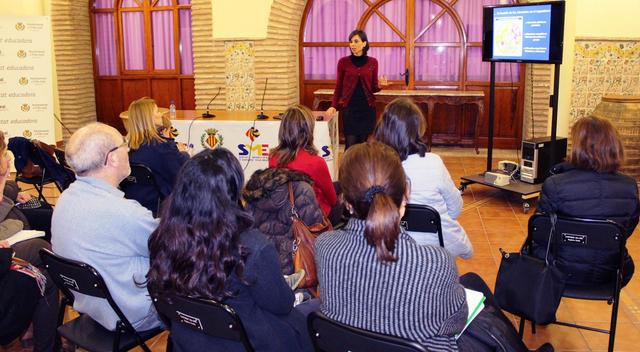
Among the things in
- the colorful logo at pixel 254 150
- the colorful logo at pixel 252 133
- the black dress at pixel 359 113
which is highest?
the black dress at pixel 359 113

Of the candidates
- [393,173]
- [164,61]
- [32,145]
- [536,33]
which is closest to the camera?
[393,173]

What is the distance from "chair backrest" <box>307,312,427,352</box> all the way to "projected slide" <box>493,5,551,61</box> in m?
4.53

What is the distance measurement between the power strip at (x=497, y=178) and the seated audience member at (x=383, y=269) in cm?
425

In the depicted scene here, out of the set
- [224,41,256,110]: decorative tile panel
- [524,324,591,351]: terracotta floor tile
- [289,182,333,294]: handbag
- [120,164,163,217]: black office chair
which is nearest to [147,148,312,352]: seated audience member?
[289,182,333,294]: handbag

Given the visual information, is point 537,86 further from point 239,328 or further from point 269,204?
point 239,328

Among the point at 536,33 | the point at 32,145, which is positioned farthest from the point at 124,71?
the point at 536,33

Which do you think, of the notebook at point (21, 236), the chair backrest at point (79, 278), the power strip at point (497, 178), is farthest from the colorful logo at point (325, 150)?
→ the chair backrest at point (79, 278)

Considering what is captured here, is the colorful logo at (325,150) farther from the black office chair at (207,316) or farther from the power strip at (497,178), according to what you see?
the black office chair at (207,316)

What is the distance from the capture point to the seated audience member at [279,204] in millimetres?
3025

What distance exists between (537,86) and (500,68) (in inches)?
25.0

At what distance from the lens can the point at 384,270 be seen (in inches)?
74.8

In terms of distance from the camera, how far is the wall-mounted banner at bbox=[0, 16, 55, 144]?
6.64 meters

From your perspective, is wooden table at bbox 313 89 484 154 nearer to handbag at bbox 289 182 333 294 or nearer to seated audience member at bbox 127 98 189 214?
seated audience member at bbox 127 98 189 214

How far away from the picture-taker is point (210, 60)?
8.73 metres
